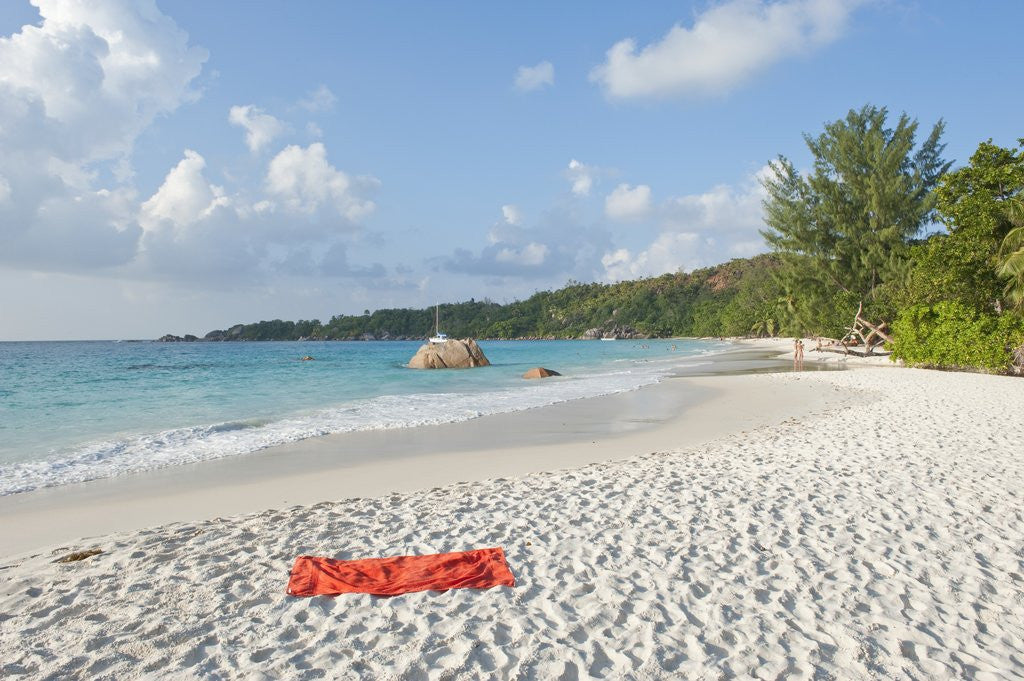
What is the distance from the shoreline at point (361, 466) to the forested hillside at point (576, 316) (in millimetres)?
109587

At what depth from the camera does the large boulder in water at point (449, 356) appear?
38531 millimetres

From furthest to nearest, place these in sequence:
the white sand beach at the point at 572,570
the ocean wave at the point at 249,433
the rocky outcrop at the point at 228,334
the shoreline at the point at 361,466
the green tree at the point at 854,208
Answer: the rocky outcrop at the point at 228,334 < the green tree at the point at 854,208 < the ocean wave at the point at 249,433 < the shoreline at the point at 361,466 < the white sand beach at the point at 572,570

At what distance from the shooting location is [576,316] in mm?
162750

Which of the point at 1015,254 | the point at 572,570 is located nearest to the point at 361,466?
the point at 572,570

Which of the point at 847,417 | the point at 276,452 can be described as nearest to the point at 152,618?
the point at 276,452

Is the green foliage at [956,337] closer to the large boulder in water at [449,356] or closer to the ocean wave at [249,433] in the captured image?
the ocean wave at [249,433]

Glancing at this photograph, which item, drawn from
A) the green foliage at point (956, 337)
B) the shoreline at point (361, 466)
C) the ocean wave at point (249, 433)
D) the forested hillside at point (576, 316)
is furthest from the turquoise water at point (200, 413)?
the forested hillside at point (576, 316)

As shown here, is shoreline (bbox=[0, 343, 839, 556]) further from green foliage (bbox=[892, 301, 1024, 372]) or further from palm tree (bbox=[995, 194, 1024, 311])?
green foliage (bbox=[892, 301, 1024, 372])

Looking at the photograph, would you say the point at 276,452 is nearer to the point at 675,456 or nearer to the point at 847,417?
the point at 675,456

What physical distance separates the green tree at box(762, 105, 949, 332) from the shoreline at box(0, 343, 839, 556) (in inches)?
935

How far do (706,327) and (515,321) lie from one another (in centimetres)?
6106

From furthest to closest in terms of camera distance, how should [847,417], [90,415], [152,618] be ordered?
[90,415] < [847,417] < [152,618]

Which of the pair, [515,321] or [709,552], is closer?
[709,552]

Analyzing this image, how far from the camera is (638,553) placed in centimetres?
491
